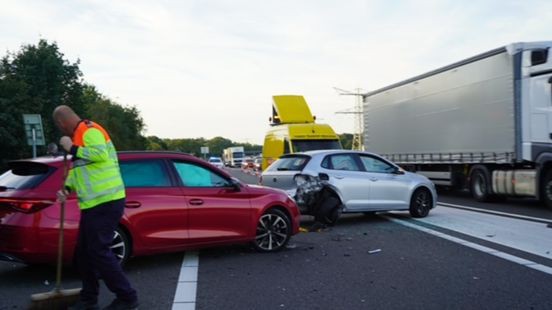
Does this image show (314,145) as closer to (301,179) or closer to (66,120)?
(301,179)

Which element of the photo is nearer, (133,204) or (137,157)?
(133,204)

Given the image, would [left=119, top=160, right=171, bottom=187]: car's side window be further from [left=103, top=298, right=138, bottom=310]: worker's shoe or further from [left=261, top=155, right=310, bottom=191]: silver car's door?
[left=261, top=155, right=310, bottom=191]: silver car's door

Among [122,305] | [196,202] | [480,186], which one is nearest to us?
[122,305]

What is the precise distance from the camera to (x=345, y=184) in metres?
10.8

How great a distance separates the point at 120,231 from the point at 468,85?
11974 mm

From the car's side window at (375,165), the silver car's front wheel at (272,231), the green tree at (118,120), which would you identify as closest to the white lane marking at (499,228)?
the car's side window at (375,165)

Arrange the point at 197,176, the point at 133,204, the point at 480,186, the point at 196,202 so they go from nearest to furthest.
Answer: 1. the point at 133,204
2. the point at 196,202
3. the point at 197,176
4. the point at 480,186

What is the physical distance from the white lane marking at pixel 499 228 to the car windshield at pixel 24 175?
639 centimetres

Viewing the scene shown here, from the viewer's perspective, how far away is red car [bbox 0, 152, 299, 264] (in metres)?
6.08

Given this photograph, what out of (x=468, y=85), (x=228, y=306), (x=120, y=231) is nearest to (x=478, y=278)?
(x=228, y=306)

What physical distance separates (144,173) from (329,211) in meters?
4.33

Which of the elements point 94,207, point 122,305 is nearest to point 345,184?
point 122,305

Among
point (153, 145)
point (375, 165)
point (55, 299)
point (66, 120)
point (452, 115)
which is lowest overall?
point (55, 299)

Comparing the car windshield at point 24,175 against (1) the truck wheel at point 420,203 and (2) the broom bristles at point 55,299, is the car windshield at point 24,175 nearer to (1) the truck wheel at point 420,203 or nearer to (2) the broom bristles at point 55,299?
(2) the broom bristles at point 55,299
